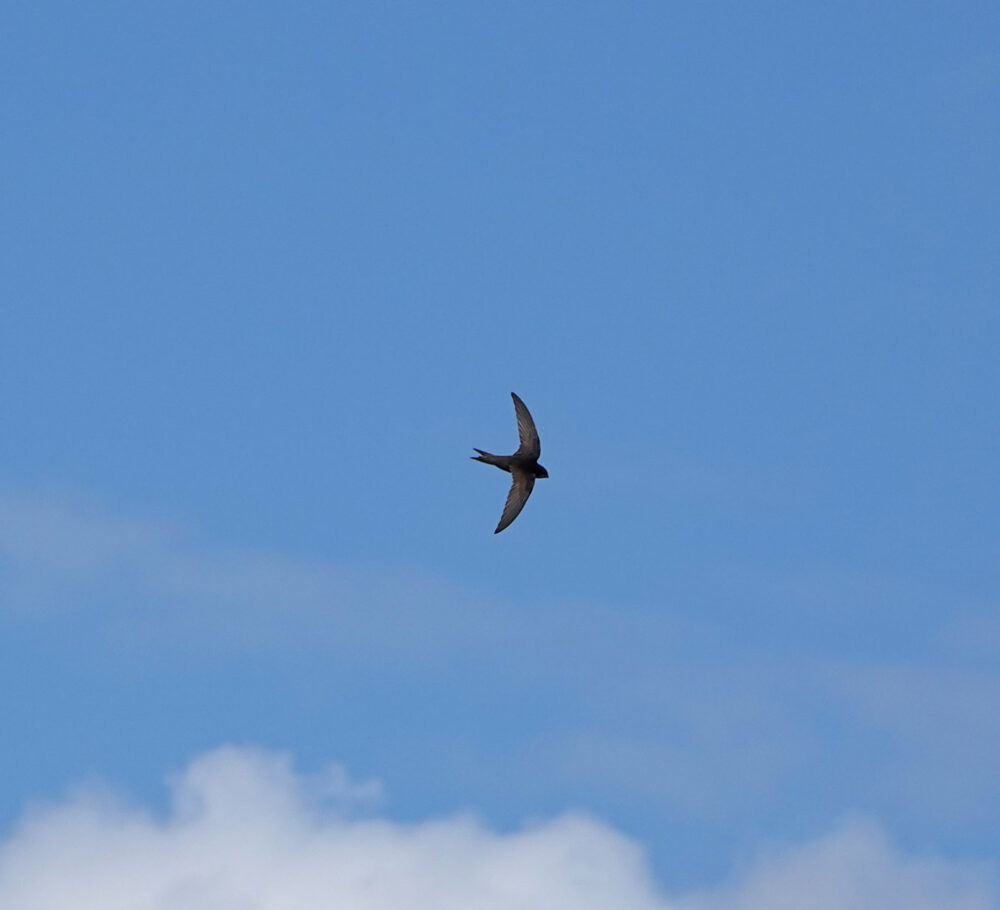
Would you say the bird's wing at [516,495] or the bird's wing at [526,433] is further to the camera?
the bird's wing at [526,433]

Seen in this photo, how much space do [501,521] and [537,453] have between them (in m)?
4.17

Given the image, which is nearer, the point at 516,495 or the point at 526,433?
the point at 516,495

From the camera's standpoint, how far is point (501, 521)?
5819 cm

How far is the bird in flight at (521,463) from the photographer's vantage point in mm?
59094

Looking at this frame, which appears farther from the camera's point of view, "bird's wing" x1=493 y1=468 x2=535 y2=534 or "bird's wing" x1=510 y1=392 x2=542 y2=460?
"bird's wing" x1=510 y1=392 x2=542 y2=460

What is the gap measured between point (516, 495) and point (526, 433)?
3200mm

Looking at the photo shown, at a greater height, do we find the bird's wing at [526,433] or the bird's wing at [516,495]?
the bird's wing at [526,433]

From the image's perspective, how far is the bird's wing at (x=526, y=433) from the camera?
200 ft

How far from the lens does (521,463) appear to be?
6034cm

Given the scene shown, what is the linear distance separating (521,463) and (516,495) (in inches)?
59.2

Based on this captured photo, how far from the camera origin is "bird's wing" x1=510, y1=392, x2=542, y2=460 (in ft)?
200

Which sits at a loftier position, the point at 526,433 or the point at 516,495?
the point at 526,433

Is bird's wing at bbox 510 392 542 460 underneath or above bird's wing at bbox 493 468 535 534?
above

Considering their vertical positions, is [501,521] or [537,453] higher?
[537,453]
